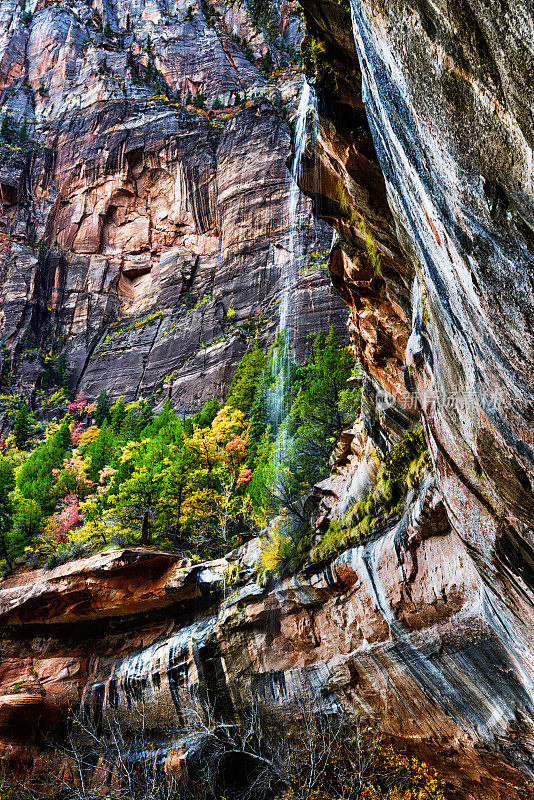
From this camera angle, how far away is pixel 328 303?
1607 inches

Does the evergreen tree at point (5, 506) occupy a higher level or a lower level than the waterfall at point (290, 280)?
lower

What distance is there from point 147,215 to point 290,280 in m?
22.7

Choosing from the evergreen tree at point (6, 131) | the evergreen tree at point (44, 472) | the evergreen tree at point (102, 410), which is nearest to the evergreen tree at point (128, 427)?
the evergreen tree at point (102, 410)

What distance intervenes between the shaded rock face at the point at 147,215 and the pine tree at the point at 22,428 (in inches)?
229

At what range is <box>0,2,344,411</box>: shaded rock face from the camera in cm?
4634

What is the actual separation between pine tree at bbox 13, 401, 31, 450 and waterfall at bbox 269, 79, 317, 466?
71.3 feet

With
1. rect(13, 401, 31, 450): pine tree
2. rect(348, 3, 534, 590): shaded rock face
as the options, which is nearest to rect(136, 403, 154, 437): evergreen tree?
rect(13, 401, 31, 450): pine tree

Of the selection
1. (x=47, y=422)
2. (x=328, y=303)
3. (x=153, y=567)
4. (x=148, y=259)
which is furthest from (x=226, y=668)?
(x=148, y=259)

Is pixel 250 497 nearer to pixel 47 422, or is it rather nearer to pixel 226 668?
pixel 226 668

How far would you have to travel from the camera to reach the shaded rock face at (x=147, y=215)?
46.3 meters

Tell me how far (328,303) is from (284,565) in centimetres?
2896

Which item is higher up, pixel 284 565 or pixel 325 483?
pixel 325 483

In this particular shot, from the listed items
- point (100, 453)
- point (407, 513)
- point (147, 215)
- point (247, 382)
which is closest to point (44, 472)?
point (100, 453)

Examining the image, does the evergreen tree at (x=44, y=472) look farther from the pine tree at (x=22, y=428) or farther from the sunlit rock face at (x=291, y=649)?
the pine tree at (x=22, y=428)
